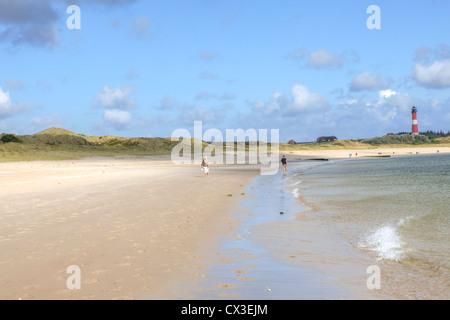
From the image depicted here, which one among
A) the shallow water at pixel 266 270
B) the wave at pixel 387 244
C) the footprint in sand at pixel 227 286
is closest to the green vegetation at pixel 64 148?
the shallow water at pixel 266 270

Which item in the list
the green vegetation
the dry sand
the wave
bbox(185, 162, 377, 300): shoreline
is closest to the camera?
bbox(185, 162, 377, 300): shoreline

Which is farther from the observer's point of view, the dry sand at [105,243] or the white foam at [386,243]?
the white foam at [386,243]

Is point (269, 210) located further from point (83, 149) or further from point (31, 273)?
point (83, 149)

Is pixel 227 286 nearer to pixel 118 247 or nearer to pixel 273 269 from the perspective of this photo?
pixel 273 269

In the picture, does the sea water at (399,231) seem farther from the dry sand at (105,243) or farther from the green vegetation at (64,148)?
the green vegetation at (64,148)

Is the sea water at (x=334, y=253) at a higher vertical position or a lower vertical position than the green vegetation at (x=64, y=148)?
lower

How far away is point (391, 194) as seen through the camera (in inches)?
920

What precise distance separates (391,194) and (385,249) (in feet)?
46.3

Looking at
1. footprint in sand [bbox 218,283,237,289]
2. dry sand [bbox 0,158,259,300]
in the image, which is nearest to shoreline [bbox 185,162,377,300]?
footprint in sand [bbox 218,283,237,289]

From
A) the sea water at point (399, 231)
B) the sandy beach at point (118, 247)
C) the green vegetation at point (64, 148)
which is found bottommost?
the sea water at point (399, 231)

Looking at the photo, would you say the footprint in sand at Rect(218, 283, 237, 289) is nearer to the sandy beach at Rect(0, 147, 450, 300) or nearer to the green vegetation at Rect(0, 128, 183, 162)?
the sandy beach at Rect(0, 147, 450, 300)

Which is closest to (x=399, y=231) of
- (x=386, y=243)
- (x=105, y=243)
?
(x=386, y=243)

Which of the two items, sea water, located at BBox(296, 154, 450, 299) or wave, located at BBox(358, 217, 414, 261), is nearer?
sea water, located at BBox(296, 154, 450, 299)
